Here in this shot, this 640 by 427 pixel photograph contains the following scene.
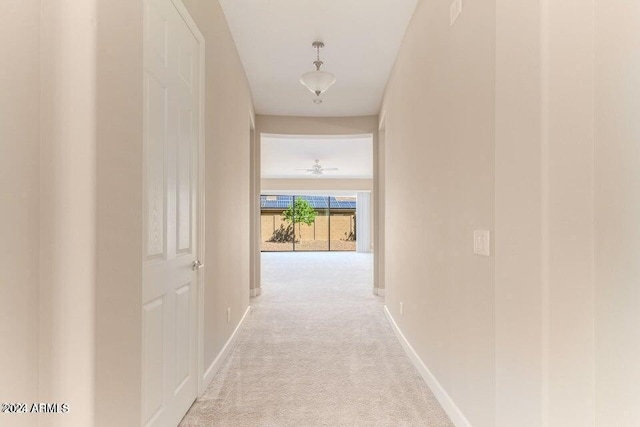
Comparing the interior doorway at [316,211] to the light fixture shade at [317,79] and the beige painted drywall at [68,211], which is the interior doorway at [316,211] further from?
the beige painted drywall at [68,211]

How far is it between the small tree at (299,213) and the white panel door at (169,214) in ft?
39.4

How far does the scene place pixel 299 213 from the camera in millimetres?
14289

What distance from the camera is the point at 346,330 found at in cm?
377

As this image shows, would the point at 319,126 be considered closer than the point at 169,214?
No

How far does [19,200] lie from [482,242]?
1.72 m

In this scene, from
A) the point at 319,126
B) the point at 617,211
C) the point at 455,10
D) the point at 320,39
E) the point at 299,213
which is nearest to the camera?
the point at 617,211

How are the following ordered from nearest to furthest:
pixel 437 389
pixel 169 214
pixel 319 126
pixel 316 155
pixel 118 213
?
pixel 118 213 < pixel 169 214 < pixel 437 389 < pixel 319 126 < pixel 316 155

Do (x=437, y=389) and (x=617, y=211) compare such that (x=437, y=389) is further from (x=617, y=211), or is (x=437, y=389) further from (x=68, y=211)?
(x=68, y=211)

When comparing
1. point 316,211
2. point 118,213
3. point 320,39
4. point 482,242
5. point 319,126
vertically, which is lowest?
point 482,242

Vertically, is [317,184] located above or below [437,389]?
above

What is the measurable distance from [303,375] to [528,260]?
1908mm

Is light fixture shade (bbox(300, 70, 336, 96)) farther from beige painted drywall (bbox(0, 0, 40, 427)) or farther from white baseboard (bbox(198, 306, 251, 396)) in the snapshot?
beige painted drywall (bbox(0, 0, 40, 427))

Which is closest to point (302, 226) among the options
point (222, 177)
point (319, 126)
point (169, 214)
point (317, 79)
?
point (319, 126)

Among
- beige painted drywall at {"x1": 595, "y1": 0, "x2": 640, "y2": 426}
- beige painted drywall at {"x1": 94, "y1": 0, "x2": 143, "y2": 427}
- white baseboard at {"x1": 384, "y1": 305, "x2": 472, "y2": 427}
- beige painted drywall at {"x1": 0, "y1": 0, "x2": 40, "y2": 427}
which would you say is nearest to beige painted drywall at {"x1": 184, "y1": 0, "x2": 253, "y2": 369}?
beige painted drywall at {"x1": 94, "y1": 0, "x2": 143, "y2": 427}
